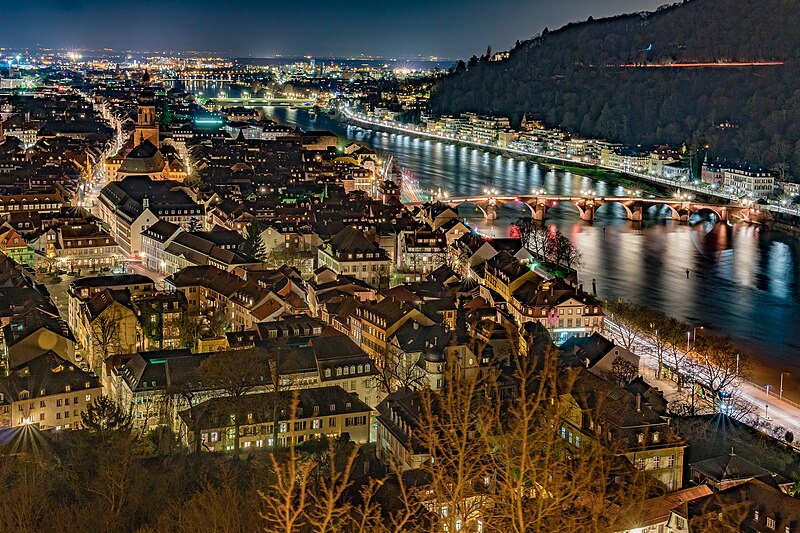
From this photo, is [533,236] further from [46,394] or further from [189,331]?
[46,394]

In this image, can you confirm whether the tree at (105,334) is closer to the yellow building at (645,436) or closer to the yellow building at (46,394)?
the yellow building at (46,394)

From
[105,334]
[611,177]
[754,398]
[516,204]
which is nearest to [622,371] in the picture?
[754,398]

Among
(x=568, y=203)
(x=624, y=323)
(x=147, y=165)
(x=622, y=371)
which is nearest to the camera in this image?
(x=622, y=371)

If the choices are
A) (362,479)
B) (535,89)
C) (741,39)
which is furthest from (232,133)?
(362,479)

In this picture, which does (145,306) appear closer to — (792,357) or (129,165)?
(792,357)

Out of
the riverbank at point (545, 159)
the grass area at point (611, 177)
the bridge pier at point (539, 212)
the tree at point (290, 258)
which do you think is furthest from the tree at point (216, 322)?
the grass area at point (611, 177)
